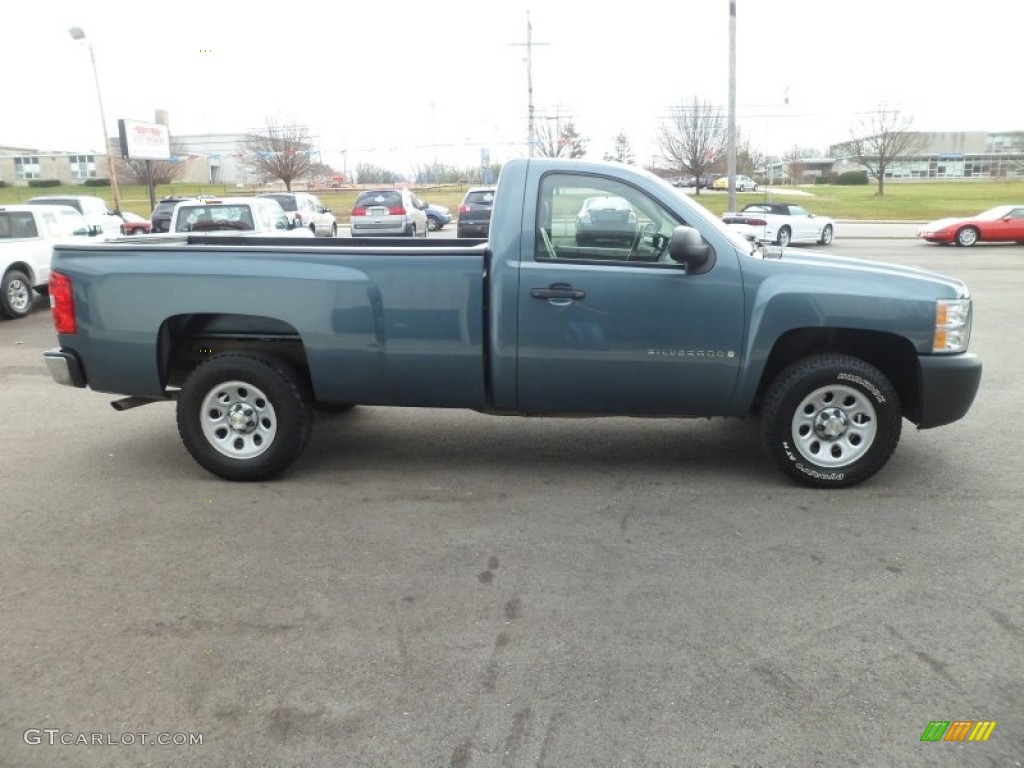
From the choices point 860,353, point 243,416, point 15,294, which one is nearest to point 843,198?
point 15,294

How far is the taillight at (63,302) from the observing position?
5352 millimetres

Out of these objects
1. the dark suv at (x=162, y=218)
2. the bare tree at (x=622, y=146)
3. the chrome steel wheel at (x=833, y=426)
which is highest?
the bare tree at (x=622, y=146)

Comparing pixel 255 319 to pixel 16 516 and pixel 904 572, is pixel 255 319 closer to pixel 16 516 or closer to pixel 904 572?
pixel 16 516

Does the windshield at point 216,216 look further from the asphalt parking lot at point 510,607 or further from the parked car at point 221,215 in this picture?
the asphalt parking lot at point 510,607

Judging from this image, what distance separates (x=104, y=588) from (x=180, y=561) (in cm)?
39

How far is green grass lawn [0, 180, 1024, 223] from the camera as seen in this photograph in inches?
1959

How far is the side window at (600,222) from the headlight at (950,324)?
1653 millimetres

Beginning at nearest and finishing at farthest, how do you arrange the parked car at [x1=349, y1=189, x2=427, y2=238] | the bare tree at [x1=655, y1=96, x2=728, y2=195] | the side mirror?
the side mirror < the parked car at [x1=349, y1=189, x2=427, y2=238] < the bare tree at [x1=655, y1=96, x2=728, y2=195]

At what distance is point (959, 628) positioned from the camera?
3541 millimetres

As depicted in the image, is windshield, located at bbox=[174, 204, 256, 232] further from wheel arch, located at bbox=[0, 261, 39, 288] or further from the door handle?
the door handle

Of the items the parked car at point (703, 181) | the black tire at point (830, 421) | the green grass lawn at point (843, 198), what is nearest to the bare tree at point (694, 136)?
the green grass lawn at point (843, 198)

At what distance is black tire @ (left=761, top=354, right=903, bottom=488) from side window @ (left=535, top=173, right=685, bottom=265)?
114 centimetres

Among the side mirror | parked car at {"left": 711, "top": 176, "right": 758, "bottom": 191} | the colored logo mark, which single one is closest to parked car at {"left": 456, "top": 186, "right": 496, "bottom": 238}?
the side mirror

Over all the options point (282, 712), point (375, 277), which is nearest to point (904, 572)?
point (282, 712)
